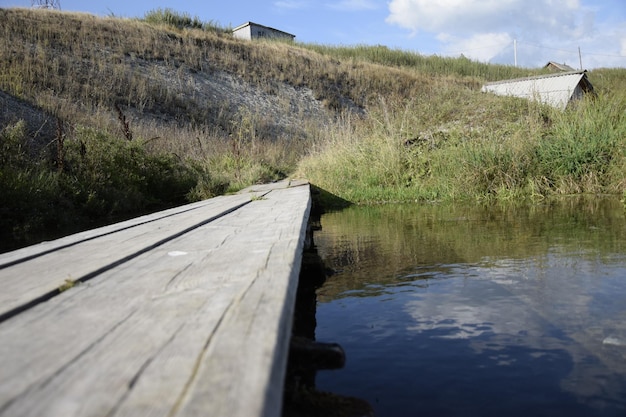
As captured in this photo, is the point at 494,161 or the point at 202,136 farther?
the point at 202,136

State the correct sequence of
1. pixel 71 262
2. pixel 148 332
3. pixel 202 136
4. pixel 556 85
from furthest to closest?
pixel 556 85
pixel 202 136
pixel 71 262
pixel 148 332

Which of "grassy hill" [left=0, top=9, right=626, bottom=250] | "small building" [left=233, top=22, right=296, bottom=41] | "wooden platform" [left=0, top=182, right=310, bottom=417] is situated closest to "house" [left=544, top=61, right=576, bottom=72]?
"small building" [left=233, top=22, right=296, bottom=41]

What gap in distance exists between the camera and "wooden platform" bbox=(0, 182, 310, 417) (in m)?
0.70

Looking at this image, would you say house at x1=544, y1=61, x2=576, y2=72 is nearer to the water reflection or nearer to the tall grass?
the tall grass

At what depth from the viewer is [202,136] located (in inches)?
480

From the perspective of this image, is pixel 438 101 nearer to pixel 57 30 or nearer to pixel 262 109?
pixel 262 109

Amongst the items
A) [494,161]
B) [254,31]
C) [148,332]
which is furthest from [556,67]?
[148,332]

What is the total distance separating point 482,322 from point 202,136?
35.6 ft

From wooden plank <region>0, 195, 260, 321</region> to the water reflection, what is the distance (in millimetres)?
820

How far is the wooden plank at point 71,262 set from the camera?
129 centimetres

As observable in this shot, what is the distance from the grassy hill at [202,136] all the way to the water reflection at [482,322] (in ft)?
11.0

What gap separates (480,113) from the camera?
11234 mm

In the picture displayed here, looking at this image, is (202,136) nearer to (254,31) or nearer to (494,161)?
(494,161)

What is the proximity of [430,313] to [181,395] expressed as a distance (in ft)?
5.61
